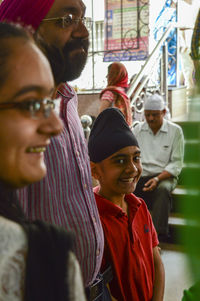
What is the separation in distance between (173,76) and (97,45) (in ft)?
12.4

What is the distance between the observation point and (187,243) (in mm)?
463

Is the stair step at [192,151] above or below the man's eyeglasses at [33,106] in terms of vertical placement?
below

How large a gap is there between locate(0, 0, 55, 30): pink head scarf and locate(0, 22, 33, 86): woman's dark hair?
51cm

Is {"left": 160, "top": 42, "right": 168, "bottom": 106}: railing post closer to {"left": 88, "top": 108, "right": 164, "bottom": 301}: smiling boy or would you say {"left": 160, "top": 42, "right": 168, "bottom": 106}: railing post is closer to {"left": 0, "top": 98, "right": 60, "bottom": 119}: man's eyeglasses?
{"left": 88, "top": 108, "right": 164, "bottom": 301}: smiling boy

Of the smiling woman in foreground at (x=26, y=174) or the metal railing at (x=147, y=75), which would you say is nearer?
the smiling woman in foreground at (x=26, y=174)

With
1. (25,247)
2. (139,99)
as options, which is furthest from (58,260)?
(139,99)

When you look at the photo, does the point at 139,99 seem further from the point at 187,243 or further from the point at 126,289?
the point at 187,243

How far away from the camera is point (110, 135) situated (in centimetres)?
175

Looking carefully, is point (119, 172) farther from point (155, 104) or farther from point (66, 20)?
point (155, 104)

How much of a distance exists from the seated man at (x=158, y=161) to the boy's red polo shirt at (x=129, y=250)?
241 centimetres

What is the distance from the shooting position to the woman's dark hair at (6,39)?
72cm

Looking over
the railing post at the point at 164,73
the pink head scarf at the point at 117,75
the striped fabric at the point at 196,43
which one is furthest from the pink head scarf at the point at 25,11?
the railing post at the point at 164,73

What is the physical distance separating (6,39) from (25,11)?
587mm

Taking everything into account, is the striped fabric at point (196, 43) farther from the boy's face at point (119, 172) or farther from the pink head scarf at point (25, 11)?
the boy's face at point (119, 172)
